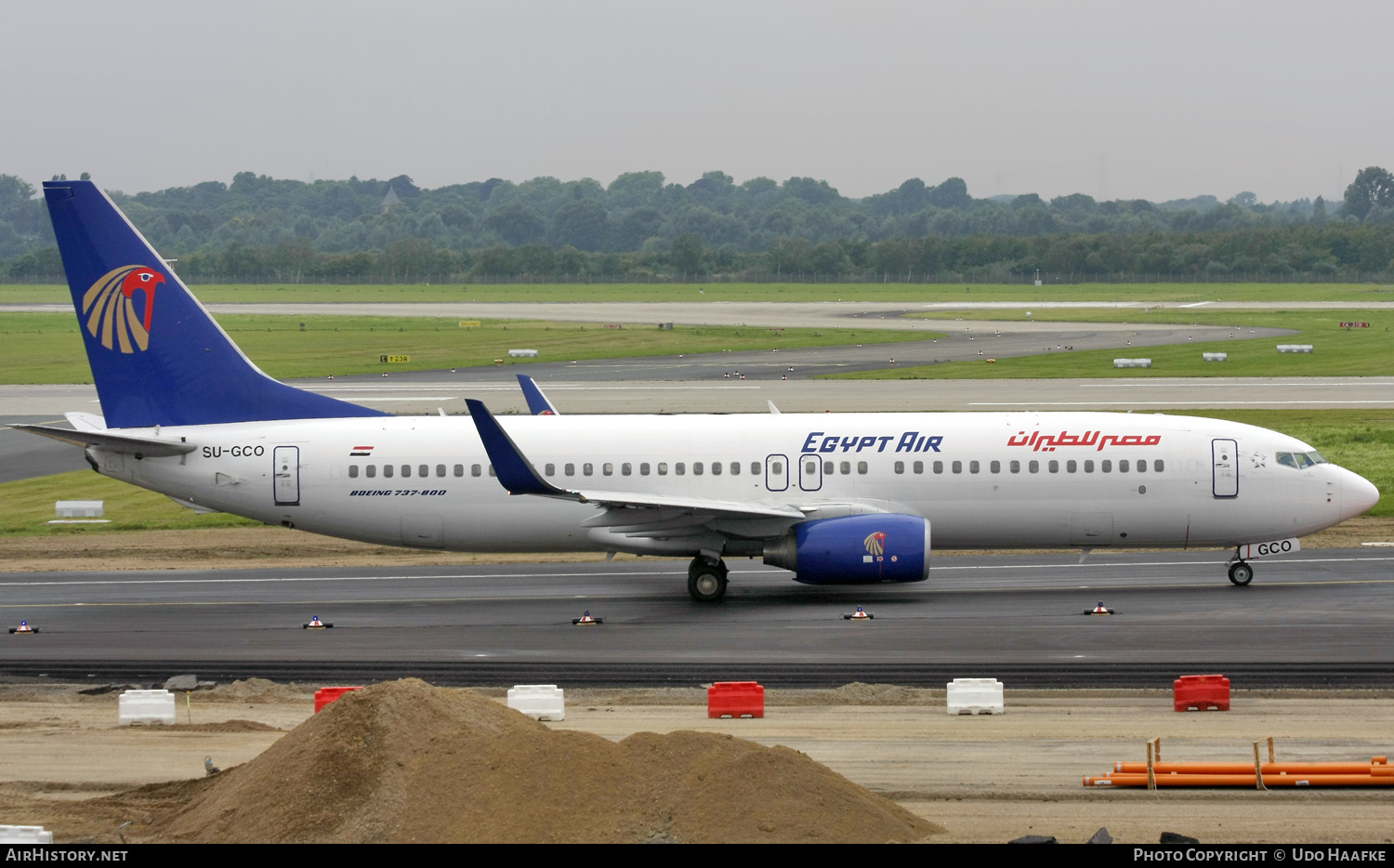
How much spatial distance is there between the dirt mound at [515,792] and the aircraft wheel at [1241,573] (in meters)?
18.9

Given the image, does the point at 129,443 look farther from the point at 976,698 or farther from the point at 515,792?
the point at 976,698

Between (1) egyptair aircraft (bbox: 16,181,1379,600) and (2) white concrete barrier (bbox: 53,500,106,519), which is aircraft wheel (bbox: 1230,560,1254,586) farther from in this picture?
(2) white concrete barrier (bbox: 53,500,106,519)

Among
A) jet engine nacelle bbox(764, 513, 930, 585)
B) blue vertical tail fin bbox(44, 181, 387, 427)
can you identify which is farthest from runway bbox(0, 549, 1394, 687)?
blue vertical tail fin bbox(44, 181, 387, 427)

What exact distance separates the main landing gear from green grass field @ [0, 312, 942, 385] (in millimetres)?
59463

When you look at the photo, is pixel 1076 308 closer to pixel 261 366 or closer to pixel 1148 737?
pixel 261 366

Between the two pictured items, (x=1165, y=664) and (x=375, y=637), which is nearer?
(x=1165, y=664)

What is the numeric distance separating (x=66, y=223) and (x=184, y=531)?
13671mm

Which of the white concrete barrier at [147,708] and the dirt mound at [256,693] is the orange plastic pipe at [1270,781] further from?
the white concrete barrier at [147,708]

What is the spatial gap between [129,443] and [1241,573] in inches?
1031

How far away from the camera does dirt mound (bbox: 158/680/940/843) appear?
51.5ft

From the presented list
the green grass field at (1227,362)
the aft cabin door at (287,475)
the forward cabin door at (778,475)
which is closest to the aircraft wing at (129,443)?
the aft cabin door at (287,475)
